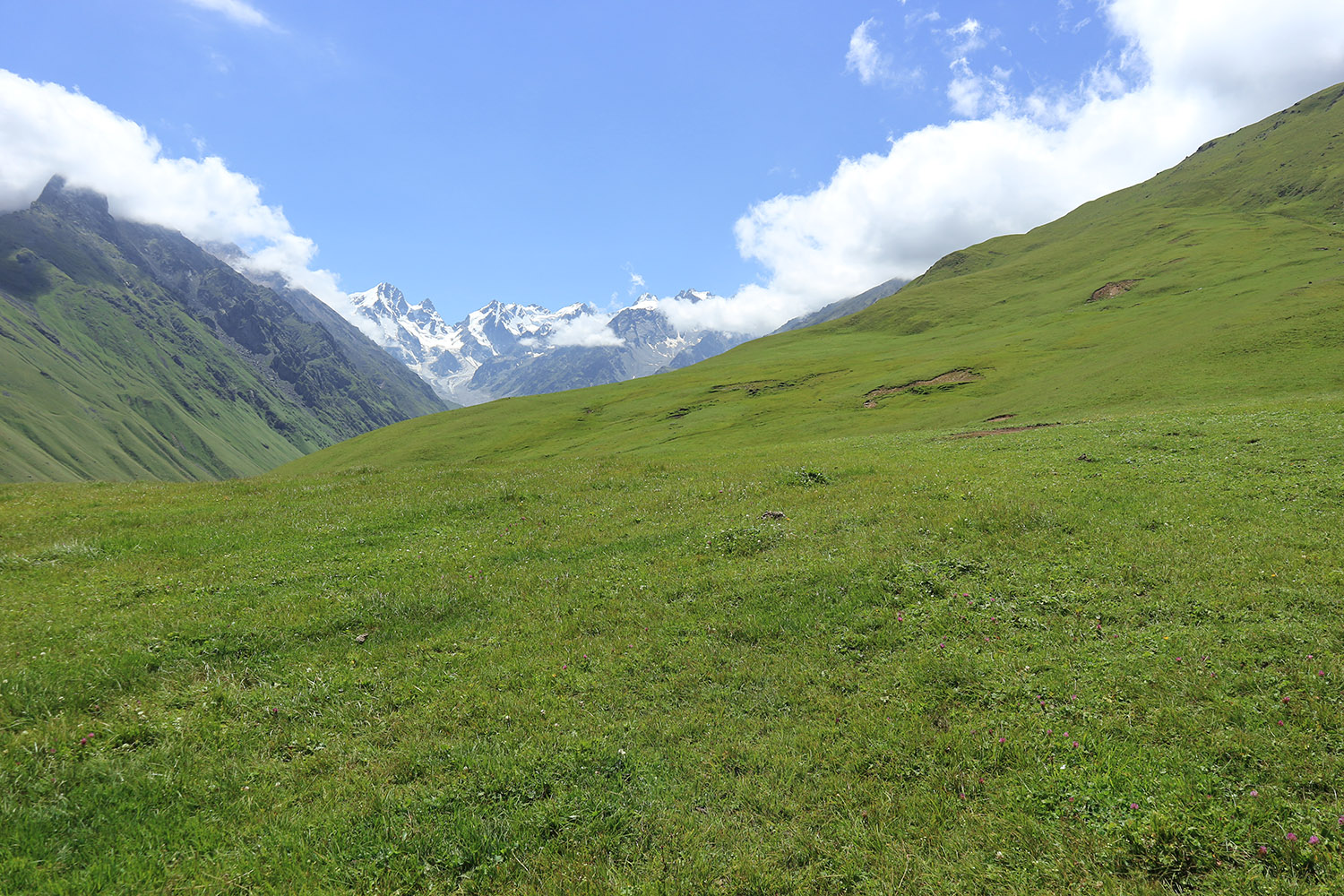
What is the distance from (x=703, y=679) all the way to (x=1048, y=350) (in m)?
84.0

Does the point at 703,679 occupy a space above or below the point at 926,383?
below

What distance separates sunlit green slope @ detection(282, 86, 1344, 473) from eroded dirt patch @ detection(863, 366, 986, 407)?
376 mm

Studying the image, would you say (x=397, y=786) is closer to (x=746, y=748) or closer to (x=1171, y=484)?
(x=746, y=748)

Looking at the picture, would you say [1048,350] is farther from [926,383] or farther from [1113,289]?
[1113,289]

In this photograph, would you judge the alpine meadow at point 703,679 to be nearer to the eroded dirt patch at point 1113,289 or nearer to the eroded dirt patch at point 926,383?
the eroded dirt patch at point 926,383

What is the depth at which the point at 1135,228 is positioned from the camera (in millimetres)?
157375

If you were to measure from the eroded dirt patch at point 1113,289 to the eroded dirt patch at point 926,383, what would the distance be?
52.6m

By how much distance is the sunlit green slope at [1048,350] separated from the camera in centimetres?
5150

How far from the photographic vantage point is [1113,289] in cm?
10862

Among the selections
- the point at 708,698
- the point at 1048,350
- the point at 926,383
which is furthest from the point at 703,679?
the point at 1048,350

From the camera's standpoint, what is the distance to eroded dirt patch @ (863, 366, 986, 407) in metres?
72.4

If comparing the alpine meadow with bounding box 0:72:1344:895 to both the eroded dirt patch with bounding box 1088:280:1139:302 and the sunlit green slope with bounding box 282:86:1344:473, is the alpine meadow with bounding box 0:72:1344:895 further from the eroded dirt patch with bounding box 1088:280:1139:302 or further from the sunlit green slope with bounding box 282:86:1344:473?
the eroded dirt patch with bounding box 1088:280:1139:302

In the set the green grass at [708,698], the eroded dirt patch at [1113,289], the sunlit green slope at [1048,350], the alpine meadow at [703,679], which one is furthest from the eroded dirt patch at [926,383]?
the eroded dirt patch at [1113,289]

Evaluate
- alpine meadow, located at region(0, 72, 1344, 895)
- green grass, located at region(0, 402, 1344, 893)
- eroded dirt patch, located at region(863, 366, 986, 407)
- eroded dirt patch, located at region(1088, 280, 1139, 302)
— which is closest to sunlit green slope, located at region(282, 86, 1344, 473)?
eroded dirt patch, located at region(863, 366, 986, 407)
